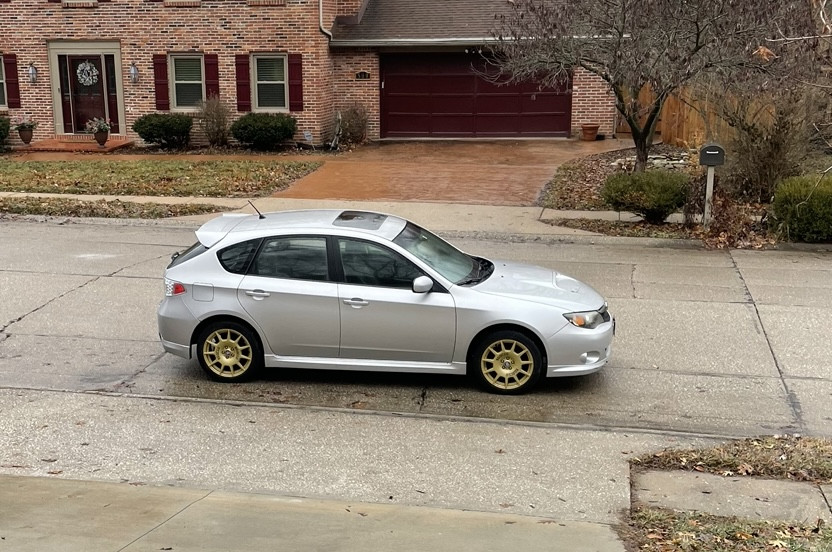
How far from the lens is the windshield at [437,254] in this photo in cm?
789

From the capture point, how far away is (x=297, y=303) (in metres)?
7.66

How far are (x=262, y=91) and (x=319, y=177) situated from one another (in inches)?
244

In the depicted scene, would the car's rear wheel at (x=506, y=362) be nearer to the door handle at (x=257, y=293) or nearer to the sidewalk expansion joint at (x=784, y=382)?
the door handle at (x=257, y=293)

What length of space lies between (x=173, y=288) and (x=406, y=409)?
7.81 ft

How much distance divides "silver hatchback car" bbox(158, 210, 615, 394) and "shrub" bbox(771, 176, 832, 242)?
285 inches

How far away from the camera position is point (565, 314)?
7.50 meters

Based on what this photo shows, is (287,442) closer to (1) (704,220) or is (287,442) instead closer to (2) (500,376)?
(2) (500,376)

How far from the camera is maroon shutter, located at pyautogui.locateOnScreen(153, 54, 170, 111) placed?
25016 mm

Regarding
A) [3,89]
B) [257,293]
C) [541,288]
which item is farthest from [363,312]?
[3,89]

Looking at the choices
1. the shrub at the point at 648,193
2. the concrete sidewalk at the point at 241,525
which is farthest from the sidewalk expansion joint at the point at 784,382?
the shrub at the point at 648,193

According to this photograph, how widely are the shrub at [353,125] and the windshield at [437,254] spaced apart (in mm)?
17412

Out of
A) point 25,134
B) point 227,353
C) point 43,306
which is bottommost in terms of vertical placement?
point 43,306

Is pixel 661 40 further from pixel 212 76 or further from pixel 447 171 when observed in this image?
pixel 212 76

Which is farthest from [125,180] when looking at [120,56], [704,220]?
[704,220]
